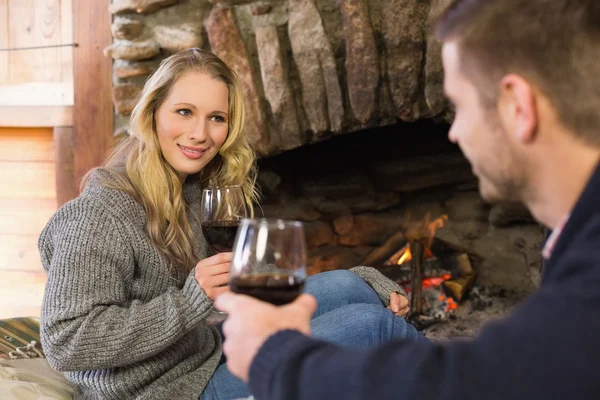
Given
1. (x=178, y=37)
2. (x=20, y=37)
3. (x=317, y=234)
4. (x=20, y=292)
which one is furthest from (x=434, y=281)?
(x=20, y=37)

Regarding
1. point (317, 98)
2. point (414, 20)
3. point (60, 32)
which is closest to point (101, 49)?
point (60, 32)

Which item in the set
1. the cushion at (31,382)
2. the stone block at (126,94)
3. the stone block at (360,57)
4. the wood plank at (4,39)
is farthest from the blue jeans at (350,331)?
the wood plank at (4,39)

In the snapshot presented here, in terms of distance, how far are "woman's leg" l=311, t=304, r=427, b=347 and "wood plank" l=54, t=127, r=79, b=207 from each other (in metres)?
1.44

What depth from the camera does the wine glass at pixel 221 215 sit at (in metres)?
1.29

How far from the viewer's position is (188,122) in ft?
5.43

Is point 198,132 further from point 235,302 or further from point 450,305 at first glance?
point 450,305

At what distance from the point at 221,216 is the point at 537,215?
0.61 m

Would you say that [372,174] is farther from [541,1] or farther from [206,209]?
[541,1]

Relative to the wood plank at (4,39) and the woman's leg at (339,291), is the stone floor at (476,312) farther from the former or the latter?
the wood plank at (4,39)

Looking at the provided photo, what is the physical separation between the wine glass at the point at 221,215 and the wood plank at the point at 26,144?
157 centimetres

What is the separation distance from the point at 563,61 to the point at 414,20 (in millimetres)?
1485

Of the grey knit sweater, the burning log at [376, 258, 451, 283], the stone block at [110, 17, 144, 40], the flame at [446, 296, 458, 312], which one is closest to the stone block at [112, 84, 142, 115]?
the stone block at [110, 17, 144, 40]

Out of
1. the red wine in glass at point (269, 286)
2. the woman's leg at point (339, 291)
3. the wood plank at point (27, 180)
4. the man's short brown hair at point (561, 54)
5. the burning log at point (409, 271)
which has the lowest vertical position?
the burning log at point (409, 271)

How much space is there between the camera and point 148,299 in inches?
59.9
